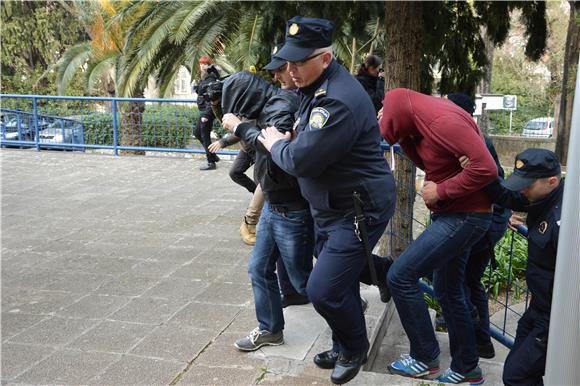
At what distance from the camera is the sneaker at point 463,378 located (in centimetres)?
348

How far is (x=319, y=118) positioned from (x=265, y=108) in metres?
0.62

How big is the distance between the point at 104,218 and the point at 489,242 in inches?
190

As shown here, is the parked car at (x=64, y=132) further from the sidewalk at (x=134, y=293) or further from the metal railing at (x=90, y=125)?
the sidewalk at (x=134, y=293)

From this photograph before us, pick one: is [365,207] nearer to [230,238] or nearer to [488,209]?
[488,209]

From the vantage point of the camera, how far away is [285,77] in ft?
11.2

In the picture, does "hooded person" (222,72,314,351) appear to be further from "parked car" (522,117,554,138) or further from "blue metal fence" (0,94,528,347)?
"parked car" (522,117,554,138)

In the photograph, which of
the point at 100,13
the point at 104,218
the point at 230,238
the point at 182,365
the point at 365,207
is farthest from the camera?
the point at 100,13

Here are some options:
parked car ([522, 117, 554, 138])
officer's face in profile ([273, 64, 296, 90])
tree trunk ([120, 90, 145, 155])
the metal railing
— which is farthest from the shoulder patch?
parked car ([522, 117, 554, 138])

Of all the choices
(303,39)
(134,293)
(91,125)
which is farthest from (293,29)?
(91,125)

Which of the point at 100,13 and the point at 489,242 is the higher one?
the point at 100,13

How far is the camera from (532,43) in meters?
5.63

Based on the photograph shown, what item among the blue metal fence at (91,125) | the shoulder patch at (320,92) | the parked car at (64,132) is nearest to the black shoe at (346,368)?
the shoulder patch at (320,92)

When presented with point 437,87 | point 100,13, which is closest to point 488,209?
point 437,87

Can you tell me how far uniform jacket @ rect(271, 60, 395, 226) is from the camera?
2881mm
